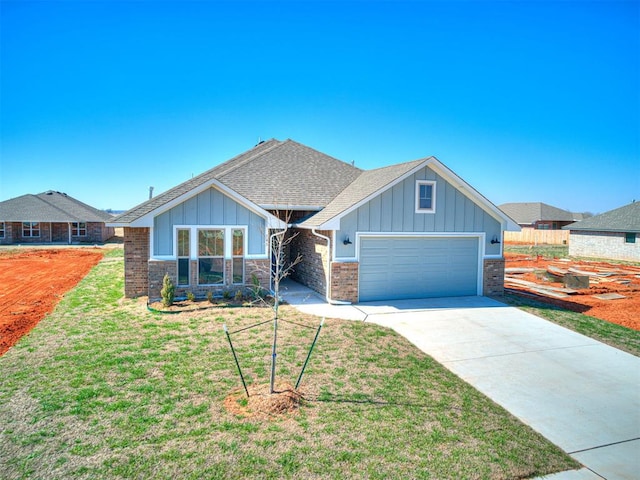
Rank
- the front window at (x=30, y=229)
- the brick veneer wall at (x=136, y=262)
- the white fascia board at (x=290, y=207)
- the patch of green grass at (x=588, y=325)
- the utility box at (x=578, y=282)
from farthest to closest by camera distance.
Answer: the front window at (x=30, y=229)
the utility box at (x=578, y=282)
the white fascia board at (x=290, y=207)
the brick veneer wall at (x=136, y=262)
the patch of green grass at (x=588, y=325)

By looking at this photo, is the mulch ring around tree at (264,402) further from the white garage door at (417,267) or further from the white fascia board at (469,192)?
the white fascia board at (469,192)

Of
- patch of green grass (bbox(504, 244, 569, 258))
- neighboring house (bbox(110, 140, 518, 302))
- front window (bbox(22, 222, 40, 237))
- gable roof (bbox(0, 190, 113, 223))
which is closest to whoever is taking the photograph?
neighboring house (bbox(110, 140, 518, 302))

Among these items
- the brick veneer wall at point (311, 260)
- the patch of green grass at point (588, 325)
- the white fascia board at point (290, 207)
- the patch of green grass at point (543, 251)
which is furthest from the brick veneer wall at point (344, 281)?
the patch of green grass at point (543, 251)

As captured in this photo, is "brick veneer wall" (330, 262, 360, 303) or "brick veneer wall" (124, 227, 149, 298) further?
"brick veneer wall" (124, 227, 149, 298)

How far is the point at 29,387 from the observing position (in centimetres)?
624

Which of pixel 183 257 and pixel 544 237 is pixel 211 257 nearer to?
pixel 183 257

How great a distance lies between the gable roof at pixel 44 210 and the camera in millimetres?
34531

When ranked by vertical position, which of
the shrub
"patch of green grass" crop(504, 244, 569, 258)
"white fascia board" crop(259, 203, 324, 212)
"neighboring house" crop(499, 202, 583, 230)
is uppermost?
"neighboring house" crop(499, 202, 583, 230)

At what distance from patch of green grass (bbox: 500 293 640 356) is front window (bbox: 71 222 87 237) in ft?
120

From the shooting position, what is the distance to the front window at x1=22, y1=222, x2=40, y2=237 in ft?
117

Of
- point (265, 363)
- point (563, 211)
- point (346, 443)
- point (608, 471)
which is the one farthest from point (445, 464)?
point (563, 211)

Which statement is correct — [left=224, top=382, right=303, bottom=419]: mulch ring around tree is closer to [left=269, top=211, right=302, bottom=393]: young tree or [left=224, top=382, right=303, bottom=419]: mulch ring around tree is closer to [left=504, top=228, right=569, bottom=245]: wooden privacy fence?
[left=269, top=211, right=302, bottom=393]: young tree

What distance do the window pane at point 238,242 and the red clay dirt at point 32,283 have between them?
5.36 meters

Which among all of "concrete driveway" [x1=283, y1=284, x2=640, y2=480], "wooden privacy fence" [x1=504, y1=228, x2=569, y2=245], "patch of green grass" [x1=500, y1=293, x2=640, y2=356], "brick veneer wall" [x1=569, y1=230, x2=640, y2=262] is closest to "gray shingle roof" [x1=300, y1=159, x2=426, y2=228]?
"concrete driveway" [x1=283, y1=284, x2=640, y2=480]
